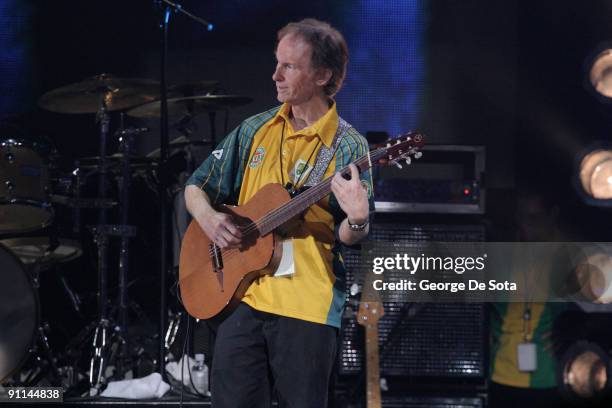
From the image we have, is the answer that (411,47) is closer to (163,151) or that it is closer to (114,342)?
(163,151)

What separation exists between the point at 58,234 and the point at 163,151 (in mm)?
784

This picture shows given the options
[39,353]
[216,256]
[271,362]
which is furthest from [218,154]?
[39,353]

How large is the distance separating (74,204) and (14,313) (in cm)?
69

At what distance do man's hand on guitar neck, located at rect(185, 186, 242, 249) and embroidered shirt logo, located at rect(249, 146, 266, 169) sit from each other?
7.4 inches

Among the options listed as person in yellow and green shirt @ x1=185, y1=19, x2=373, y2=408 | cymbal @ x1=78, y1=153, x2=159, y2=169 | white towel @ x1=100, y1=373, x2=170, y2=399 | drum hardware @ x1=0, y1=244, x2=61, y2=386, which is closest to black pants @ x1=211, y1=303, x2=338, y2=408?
person in yellow and green shirt @ x1=185, y1=19, x2=373, y2=408

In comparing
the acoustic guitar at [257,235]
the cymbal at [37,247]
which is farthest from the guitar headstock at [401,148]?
the cymbal at [37,247]

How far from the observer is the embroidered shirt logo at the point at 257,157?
9.57 feet

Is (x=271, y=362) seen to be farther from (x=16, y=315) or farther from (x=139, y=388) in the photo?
(x=16, y=315)

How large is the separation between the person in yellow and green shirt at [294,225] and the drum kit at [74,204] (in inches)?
63.8

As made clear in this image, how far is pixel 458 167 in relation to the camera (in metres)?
5.22

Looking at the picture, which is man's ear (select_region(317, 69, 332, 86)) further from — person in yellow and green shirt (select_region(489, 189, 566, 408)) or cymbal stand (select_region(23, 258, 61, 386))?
person in yellow and green shirt (select_region(489, 189, 566, 408))

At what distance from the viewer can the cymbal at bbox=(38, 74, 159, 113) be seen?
15.1ft

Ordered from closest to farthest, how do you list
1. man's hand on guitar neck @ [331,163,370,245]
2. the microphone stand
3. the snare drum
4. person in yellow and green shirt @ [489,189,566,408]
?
man's hand on guitar neck @ [331,163,370,245] < the microphone stand < the snare drum < person in yellow and green shirt @ [489,189,566,408]

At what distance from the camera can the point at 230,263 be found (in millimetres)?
2898
